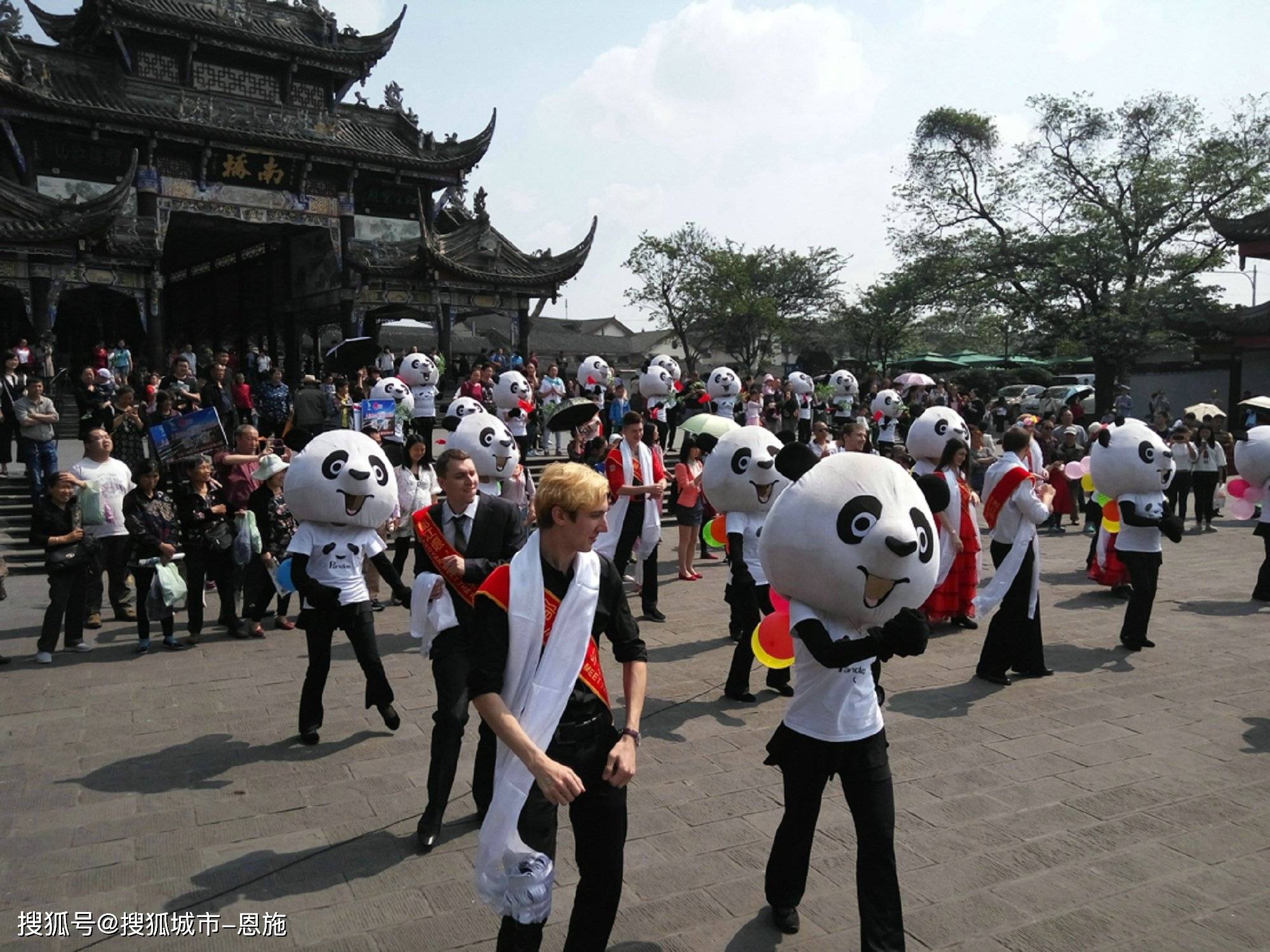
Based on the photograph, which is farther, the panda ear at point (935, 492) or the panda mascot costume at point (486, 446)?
the panda mascot costume at point (486, 446)

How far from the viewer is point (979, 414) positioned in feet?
84.1

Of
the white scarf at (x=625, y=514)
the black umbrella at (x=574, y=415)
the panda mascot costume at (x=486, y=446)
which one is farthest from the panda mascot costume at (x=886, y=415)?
the panda mascot costume at (x=486, y=446)

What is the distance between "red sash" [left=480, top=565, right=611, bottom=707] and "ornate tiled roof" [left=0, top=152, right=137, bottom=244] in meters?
18.8

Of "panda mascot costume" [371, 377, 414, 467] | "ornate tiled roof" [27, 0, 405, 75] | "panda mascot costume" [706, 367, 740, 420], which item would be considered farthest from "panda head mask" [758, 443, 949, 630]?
"ornate tiled roof" [27, 0, 405, 75]

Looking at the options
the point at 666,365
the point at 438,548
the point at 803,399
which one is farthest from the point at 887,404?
the point at 438,548

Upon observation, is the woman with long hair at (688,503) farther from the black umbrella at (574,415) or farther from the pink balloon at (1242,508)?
Result: the pink balloon at (1242,508)

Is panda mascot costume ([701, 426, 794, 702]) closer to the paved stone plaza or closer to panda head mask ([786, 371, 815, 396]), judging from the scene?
the paved stone plaza

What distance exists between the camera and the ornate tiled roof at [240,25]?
20672mm

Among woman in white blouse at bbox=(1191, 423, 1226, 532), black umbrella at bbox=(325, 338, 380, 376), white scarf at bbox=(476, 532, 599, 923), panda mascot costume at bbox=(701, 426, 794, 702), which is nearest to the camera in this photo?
A: white scarf at bbox=(476, 532, 599, 923)

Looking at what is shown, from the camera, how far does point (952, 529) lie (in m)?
7.93

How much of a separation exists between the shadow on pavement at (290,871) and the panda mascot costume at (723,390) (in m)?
12.0

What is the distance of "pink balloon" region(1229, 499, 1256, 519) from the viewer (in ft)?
29.8

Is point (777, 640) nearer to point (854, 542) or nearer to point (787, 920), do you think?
point (854, 542)

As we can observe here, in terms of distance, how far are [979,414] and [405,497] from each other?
791 inches
